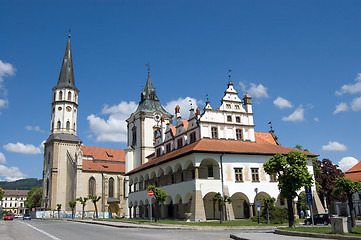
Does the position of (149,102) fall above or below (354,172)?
above

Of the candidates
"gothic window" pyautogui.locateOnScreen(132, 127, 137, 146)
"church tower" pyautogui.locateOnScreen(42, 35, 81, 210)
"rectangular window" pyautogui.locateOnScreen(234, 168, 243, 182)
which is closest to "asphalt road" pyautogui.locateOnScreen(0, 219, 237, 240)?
"rectangular window" pyautogui.locateOnScreen(234, 168, 243, 182)

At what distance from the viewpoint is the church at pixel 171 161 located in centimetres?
3662

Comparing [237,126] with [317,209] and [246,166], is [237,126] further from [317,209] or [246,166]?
[317,209]

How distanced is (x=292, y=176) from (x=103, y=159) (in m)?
63.7

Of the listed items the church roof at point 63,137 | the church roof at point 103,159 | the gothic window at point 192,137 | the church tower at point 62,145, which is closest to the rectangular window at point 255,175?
the gothic window at point 192,137

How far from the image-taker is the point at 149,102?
68750 millimetres

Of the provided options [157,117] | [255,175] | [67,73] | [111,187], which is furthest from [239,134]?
[67,73]

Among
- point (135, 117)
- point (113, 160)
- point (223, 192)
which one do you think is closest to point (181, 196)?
point (223, 192)

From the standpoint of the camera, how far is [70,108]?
79.9 metres

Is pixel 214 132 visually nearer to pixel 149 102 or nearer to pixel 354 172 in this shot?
pixel 149 102

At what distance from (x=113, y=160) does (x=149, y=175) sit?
35725mm

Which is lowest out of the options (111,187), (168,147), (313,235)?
(313,235)

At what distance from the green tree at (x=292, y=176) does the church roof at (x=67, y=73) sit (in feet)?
221

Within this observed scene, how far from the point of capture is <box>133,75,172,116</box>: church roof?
6740cm
